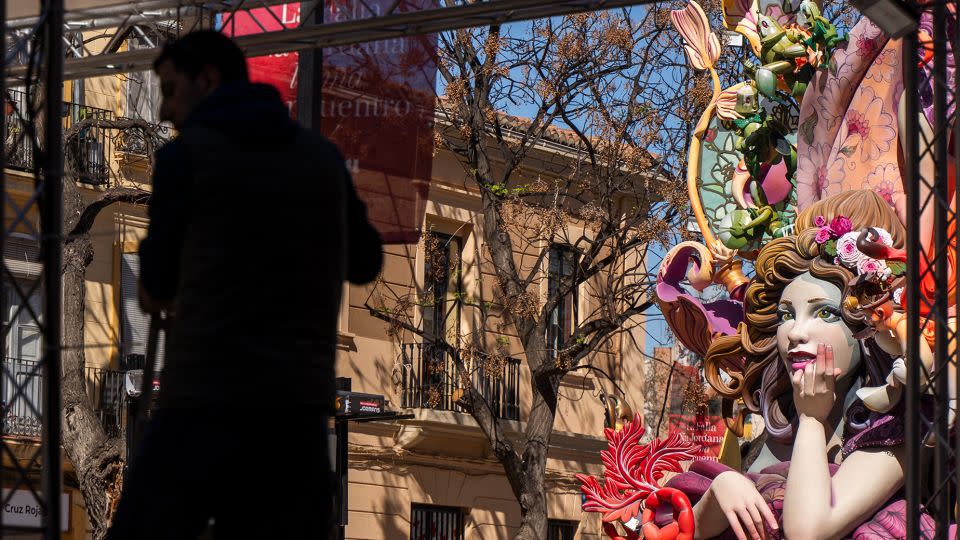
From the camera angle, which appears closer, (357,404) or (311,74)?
(311,74)

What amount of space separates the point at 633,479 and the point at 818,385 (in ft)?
6.54

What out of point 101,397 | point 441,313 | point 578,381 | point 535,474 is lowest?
point 535,474

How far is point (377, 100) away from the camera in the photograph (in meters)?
10.6

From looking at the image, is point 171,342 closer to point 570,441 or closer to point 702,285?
point 702,285

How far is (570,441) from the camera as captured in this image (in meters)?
26.8

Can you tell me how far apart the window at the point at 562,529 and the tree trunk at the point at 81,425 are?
9656mm

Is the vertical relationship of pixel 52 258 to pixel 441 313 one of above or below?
below

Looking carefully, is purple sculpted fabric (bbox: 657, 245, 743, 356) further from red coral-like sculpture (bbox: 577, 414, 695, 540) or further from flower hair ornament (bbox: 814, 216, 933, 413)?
flower hair ornament (bbox: 814, 216, 933, 413)

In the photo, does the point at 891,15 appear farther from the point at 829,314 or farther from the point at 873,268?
the point at 829,314

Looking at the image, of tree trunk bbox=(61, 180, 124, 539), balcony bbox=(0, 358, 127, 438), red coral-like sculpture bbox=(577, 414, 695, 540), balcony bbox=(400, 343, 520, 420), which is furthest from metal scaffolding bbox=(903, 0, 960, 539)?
balcony bbox=(400, 343, 520, 420)

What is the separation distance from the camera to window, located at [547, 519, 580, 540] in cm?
2658

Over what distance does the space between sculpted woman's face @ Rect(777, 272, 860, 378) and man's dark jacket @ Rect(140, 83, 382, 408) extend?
783 cm

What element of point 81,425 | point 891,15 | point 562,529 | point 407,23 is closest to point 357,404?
point 81,425

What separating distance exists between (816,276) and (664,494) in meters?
1.97
